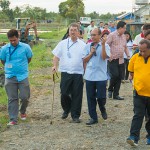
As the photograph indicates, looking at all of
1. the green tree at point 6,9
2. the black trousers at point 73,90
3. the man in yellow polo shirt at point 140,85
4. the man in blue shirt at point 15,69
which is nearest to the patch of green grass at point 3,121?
the man in blue shirt at point 15,69

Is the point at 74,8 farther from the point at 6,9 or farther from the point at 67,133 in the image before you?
the point at 67,133

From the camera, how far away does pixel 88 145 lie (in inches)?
267

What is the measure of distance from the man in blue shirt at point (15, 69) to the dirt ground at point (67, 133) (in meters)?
0.44

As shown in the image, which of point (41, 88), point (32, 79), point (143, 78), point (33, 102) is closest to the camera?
point (143, 78)

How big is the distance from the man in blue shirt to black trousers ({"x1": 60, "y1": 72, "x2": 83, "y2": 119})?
73 cm

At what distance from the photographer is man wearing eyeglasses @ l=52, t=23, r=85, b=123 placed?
8.05 m

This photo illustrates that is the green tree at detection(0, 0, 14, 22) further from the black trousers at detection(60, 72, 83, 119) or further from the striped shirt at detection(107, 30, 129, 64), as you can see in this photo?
the black trousers at detection(60, 72, 83, 119)

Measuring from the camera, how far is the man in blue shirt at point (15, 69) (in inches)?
314

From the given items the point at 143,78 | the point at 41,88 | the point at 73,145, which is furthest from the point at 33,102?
the point at 143,78

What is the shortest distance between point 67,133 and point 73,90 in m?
1.04

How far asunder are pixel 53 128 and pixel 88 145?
48.1 inches

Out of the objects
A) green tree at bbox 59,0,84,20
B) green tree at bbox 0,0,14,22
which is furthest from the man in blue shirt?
green tree at bbox 0,0,14,22

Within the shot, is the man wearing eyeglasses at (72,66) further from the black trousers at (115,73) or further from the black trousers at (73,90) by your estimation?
the black trousers at (115,73)

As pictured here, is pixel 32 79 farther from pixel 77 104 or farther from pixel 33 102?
pixel 77 104
